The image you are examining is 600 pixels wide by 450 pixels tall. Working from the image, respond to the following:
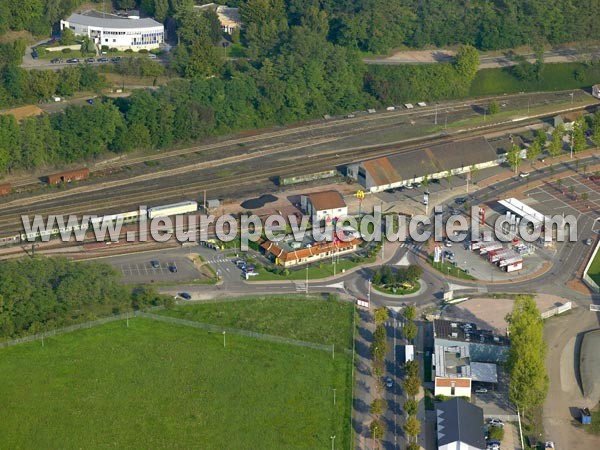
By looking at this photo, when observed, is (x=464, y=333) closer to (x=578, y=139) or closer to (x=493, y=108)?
(x=578, y=139)

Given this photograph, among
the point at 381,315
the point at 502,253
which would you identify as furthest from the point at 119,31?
the point at 381,315

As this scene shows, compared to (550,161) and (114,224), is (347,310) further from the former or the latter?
(550,161)

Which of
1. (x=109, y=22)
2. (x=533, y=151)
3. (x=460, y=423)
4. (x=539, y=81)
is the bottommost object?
(x=460, y=423)

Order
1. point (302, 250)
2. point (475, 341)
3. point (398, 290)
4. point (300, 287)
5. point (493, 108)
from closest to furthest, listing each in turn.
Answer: point (475, 341) < point (398, 290) < point (300, 287) < point (302, 250) < point (493, 108)

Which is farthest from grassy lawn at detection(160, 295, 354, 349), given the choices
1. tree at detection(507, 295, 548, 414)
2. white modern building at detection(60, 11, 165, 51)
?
white modern building at detection(60, 11, 165, 51)

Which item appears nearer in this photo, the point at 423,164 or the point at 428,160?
the point at 423,164

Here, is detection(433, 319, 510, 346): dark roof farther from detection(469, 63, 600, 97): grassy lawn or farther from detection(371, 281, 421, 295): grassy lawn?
detection(469, 63, 600, 97): grassy lawn

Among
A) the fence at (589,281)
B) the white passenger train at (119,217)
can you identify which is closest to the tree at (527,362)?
the fence at (589,281)
